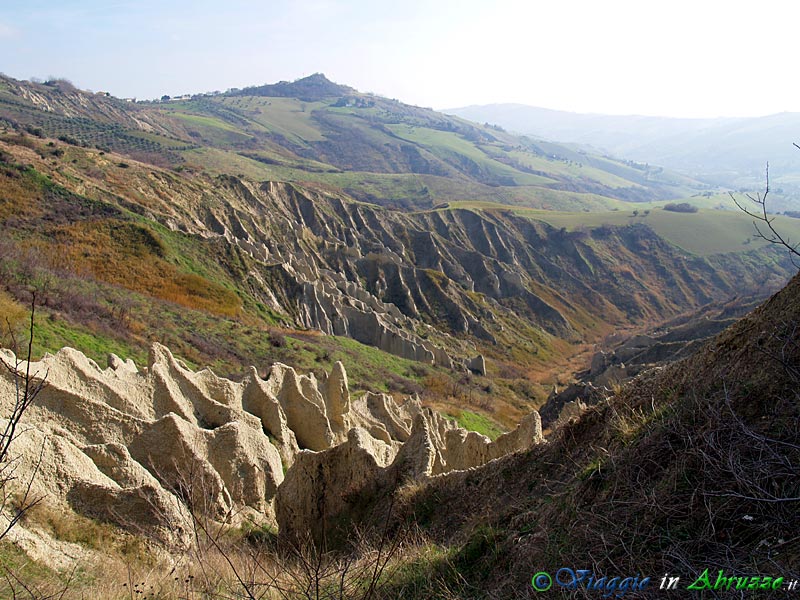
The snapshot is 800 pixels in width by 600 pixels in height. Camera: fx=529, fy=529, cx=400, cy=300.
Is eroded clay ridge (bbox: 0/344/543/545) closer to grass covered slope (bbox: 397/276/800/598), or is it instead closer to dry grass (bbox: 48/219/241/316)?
grass covered slope (bbox: 397/276/800/598)

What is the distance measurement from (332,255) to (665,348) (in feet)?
129

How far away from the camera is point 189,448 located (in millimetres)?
11016

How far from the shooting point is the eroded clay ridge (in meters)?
8.47

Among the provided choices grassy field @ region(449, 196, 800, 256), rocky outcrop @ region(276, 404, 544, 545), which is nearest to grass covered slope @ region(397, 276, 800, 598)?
rocky outcrop @ region(276, 404, 544, 545)

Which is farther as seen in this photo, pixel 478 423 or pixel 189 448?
pixel 478 423

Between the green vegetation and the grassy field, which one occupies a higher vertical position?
the grassy field

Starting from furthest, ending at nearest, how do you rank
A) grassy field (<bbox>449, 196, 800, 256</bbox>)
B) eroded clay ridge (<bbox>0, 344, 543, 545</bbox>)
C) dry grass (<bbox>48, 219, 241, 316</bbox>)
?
1. grassy field (<bbox>449, 196, 800, 256</bbox>)
2. dry grass (<bbox>48, 219, 241, 316</bbox>)
3. eroded clay ridge (<bbox>0, 344, 543, 545</bbox>)

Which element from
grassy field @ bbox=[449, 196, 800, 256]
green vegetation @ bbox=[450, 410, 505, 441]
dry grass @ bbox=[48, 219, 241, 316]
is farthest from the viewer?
grassy field @ bbox=[449, 196, 800, 256]

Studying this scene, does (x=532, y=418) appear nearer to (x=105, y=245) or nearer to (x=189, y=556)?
(x=189, y=556)

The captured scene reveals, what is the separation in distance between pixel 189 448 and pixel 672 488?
916 centimetres

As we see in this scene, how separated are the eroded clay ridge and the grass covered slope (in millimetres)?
3555

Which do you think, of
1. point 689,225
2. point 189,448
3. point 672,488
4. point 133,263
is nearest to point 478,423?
point 189,448

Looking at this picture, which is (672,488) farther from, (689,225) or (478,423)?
(689,225)

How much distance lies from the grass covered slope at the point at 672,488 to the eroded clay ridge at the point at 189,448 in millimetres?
3555
